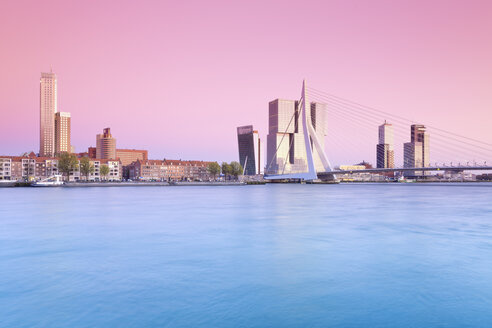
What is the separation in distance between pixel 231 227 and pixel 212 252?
26.0 feet

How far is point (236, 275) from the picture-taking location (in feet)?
36.2

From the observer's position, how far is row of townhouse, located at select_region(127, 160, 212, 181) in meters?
162

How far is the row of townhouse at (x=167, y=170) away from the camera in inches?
6378

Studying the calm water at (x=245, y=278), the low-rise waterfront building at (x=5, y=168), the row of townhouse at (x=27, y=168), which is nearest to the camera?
the calm water at (x=245, y=278)

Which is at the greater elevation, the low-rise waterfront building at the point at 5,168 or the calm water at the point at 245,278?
the low-rise waterfront building at the point at 5,168

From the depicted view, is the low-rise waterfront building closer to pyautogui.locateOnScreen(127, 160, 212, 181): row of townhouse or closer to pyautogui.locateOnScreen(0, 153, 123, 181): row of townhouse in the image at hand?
pyautogui.locateOnScreen(0, 153, 123, 181): row of townhouse

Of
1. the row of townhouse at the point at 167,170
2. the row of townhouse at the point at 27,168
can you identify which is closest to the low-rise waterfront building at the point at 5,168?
the row of townhouse at the point at 27,168

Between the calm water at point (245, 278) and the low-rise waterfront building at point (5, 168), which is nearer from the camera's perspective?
the calm water at point (245, 278)

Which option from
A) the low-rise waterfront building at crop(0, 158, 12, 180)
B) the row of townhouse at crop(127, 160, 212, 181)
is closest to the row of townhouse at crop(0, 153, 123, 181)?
the low-rise waterfront building at crop(0, 158, 12, 180)

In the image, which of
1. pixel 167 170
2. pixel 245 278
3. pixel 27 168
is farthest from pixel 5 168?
pixel 245 278

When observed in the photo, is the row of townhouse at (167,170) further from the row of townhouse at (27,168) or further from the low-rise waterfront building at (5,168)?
the low-rise waterfront building at (5,168)

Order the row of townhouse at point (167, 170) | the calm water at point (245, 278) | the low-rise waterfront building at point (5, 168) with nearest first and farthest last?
the calm water at point (245, 278) < the low-rise waterfront building at point (5, 168) < the row of townhouse at point (167, 170)

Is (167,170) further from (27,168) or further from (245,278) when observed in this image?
(245,278)

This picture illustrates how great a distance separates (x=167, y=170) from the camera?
16625 centimetres
